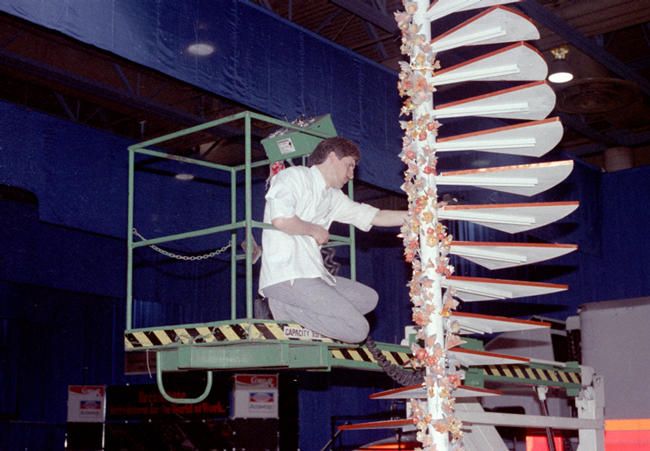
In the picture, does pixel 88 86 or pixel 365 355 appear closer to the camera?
pixel 365 355

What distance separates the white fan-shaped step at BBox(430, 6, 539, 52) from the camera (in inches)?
153

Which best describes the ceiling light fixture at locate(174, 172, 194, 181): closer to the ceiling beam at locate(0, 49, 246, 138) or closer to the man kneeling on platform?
the ceiling beam at locate(0, 49, 246, 138)

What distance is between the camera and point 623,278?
45.0 ft

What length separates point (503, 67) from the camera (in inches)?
159

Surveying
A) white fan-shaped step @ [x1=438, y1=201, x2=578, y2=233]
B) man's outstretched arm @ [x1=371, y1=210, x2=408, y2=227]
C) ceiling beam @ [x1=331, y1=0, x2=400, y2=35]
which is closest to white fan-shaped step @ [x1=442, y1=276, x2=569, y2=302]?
white fan-shaped step @ [x1=438, y1=201, x2=578, y2=233]

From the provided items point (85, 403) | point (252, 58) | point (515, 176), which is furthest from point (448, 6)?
point (85, 403)

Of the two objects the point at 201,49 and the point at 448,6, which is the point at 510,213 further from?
the point at 201,49

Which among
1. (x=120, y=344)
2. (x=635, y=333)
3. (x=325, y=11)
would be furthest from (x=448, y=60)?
(x=120, y=344)

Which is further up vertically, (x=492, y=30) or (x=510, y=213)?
(x=492, y=30)

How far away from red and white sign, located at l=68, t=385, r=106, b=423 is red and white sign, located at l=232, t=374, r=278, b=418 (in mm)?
4163

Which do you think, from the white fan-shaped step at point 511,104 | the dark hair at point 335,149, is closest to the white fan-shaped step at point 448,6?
the white fan-shaped step at point 511,104

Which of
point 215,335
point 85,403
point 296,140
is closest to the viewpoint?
point 215,335

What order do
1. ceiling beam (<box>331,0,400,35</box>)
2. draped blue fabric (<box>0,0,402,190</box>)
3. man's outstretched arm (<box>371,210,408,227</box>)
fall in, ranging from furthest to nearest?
1. ceiling beam (<box>331,0,400,35</box>)
2. draped blue fabric (<box>0,0,402,190</box>)
3. man's outstretched arm (<box>371,210,408,227</box>)

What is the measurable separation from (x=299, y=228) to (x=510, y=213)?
1.37 meters
